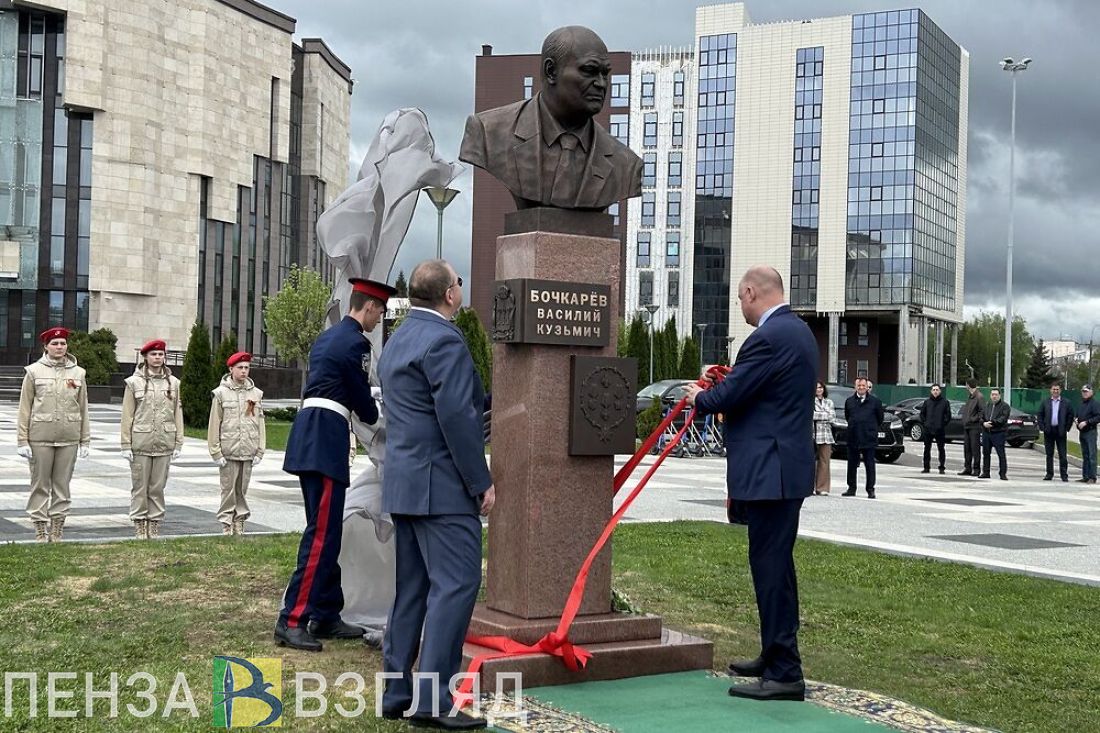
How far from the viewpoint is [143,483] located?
460 inches

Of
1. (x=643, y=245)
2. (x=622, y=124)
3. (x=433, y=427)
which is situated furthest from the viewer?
(x=643, y=245)

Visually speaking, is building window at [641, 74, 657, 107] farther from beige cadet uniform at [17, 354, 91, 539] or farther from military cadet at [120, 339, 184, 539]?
beige cadet uniform at [17, 354, 91, 539]

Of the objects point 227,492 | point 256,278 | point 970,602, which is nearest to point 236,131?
point 256,278

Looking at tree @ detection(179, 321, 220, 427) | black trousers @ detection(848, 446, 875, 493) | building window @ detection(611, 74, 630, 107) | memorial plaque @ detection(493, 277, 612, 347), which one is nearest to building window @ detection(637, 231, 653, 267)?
building window @ detection(611, 74, 630, 107)

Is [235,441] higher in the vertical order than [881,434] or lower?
higher

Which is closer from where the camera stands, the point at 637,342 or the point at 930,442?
the point at 930,442

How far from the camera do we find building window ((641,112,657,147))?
305 ft

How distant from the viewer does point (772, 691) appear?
5969 mm

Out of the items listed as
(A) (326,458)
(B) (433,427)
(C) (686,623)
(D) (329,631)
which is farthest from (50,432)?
(B) (433,427)

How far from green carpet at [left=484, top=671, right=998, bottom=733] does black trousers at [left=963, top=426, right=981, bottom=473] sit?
19728mm

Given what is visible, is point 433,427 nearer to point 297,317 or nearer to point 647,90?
point 297,317

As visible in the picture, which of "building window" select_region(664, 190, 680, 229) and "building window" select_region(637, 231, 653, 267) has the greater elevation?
"building window" select_region(664, 190, 680, 229)

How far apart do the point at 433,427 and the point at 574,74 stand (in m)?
2.36

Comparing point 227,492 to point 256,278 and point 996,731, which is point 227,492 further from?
point 256,278
